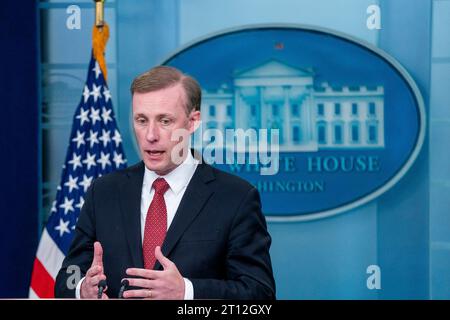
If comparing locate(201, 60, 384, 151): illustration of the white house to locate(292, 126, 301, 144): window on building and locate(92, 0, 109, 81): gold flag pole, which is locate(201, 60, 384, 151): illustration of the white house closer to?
locate(292, 126, 301, 144): window on building

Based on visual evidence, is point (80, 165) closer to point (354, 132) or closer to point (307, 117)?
point (307, 117)

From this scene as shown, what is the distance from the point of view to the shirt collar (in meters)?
1.56

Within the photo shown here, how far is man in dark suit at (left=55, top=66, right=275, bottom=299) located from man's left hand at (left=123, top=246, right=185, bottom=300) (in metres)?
0.06

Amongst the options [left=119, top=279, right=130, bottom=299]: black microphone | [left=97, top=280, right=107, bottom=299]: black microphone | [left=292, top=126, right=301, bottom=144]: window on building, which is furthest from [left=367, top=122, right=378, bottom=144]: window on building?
[left=97, top=280, right=107, bottom=299]: black microphone

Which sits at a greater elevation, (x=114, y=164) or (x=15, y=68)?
(x=15, y=68)

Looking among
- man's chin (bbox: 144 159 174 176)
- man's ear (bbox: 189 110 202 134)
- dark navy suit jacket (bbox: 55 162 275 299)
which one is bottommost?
dark navy suit jacket (bbox: 55 162 275 299)

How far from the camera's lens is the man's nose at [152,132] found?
1521mm

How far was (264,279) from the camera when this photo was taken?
4.77ft

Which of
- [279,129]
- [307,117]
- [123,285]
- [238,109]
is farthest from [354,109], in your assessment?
[123,285]

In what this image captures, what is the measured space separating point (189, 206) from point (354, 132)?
145 cm

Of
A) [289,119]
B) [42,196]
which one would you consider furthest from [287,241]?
[42,196]

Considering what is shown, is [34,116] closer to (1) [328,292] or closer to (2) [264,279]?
(1) [328,292]

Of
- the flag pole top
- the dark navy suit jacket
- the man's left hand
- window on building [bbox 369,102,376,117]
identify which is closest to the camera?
the man's left hand

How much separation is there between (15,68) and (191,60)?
2.25 feet
